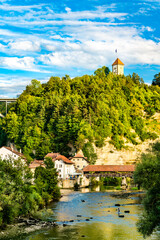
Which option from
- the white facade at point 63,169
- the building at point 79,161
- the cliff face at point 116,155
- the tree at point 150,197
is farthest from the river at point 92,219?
the cliff face at point 116,155

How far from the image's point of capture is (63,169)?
94688 mm

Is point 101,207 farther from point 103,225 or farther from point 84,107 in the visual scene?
point 84,107

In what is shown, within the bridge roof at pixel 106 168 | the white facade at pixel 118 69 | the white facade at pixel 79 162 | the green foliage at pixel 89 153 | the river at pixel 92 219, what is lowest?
the river at pixel 92 219

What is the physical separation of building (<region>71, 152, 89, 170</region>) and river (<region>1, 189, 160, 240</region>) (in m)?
31.9

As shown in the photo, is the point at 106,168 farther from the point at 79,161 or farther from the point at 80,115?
the point at 80,115

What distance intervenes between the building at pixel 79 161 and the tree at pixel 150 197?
2590 inches

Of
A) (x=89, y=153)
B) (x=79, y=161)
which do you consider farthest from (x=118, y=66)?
(x=79, y=161)

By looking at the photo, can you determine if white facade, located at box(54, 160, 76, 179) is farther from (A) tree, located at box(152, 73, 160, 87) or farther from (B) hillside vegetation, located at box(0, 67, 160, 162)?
(A) tree, located at box(152, 73, 160, 87)

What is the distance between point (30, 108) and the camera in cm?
11888

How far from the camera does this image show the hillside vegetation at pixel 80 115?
350 ft

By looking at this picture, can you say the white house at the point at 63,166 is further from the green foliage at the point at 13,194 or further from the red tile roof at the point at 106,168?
the green foliage at the point at 13,194

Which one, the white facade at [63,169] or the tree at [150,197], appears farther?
the white facade at [63,169]

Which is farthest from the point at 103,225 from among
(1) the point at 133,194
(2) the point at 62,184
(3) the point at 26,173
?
(2) the point at 62,184

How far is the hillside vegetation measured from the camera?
107m
